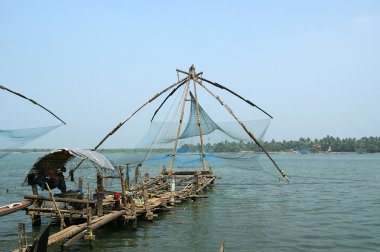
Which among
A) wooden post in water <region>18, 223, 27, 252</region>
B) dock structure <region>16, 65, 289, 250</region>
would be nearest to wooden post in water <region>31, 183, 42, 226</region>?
dock structure <region>16, 65, 289, 250</region>

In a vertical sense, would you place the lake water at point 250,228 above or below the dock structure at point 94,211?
below

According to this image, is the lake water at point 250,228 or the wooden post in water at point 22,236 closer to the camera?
the wooden post in water at point 22,236

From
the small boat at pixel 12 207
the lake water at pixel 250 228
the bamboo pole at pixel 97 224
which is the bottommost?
the lake water at pixel 250 228

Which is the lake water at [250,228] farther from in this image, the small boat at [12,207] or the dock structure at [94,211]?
the small boat at [12,207]

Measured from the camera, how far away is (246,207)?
51.8 ft

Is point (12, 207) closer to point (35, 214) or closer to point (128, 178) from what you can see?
point (35, 214)

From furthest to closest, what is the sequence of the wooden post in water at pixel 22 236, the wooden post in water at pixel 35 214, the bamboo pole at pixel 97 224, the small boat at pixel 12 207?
the wooden post in water at pixel 35 214 → the small boat at pixel 12 207 → the bamboo pole at pixel 97 224 → the wooden post in water at pixel 22 236

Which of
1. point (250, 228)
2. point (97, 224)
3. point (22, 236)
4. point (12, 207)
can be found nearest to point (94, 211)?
point (97, 224)

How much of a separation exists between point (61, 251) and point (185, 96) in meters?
9.16

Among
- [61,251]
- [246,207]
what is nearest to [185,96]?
[246,207]

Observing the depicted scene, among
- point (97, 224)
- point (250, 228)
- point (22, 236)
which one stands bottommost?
point (250, 228)

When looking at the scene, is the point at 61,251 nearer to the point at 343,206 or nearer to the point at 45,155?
the point at 45,155

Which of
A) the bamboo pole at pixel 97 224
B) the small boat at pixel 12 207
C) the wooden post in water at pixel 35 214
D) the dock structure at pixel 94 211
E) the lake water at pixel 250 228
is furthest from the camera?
the wooden post in water at pixel 35 214

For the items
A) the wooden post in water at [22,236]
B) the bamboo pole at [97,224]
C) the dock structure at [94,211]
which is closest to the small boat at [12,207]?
the dock structure at [94,211]
